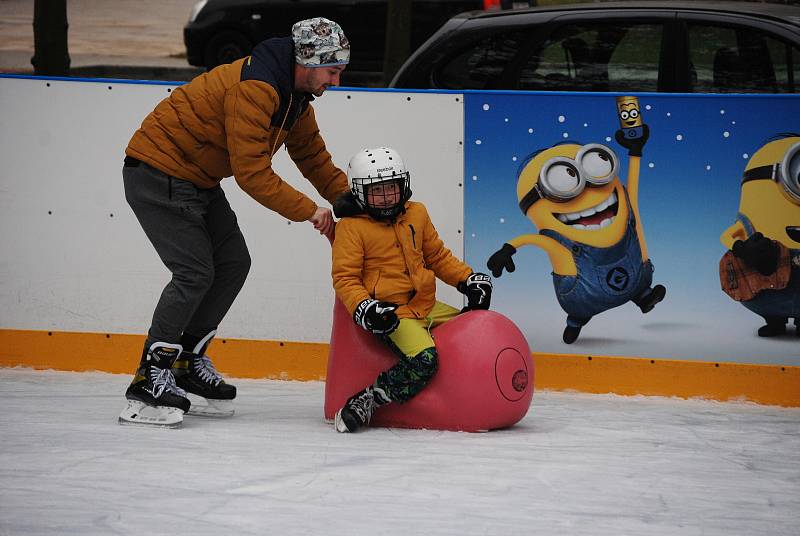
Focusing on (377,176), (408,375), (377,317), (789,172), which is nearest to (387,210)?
(377,176)

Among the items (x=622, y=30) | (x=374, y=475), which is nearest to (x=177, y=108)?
(x=374, y=475)

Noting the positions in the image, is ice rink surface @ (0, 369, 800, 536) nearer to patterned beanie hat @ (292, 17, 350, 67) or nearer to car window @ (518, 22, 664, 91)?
patterned beanie hat @ (292, 17, 350, 67)

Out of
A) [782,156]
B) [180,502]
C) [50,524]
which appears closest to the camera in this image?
[50,524]

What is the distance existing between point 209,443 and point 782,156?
8.90 feet

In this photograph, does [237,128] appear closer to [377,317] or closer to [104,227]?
[377,317]

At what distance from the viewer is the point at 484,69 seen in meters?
6.50

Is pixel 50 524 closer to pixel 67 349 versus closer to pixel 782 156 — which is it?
pixel 67 349

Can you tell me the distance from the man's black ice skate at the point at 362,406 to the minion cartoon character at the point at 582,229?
116 centimetres

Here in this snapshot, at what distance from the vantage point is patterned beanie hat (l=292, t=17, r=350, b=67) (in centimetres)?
429

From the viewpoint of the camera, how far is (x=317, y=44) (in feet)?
14.1

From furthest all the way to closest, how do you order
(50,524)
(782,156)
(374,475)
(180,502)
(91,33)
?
(91,33) → (782,156) → (374,475) → (180,502) → (50,524)

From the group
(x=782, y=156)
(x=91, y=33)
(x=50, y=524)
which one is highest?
(x=91, y=33)

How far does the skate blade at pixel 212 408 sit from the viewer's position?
4785mm

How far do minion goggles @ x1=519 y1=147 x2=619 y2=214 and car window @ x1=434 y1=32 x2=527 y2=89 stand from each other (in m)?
1.25
